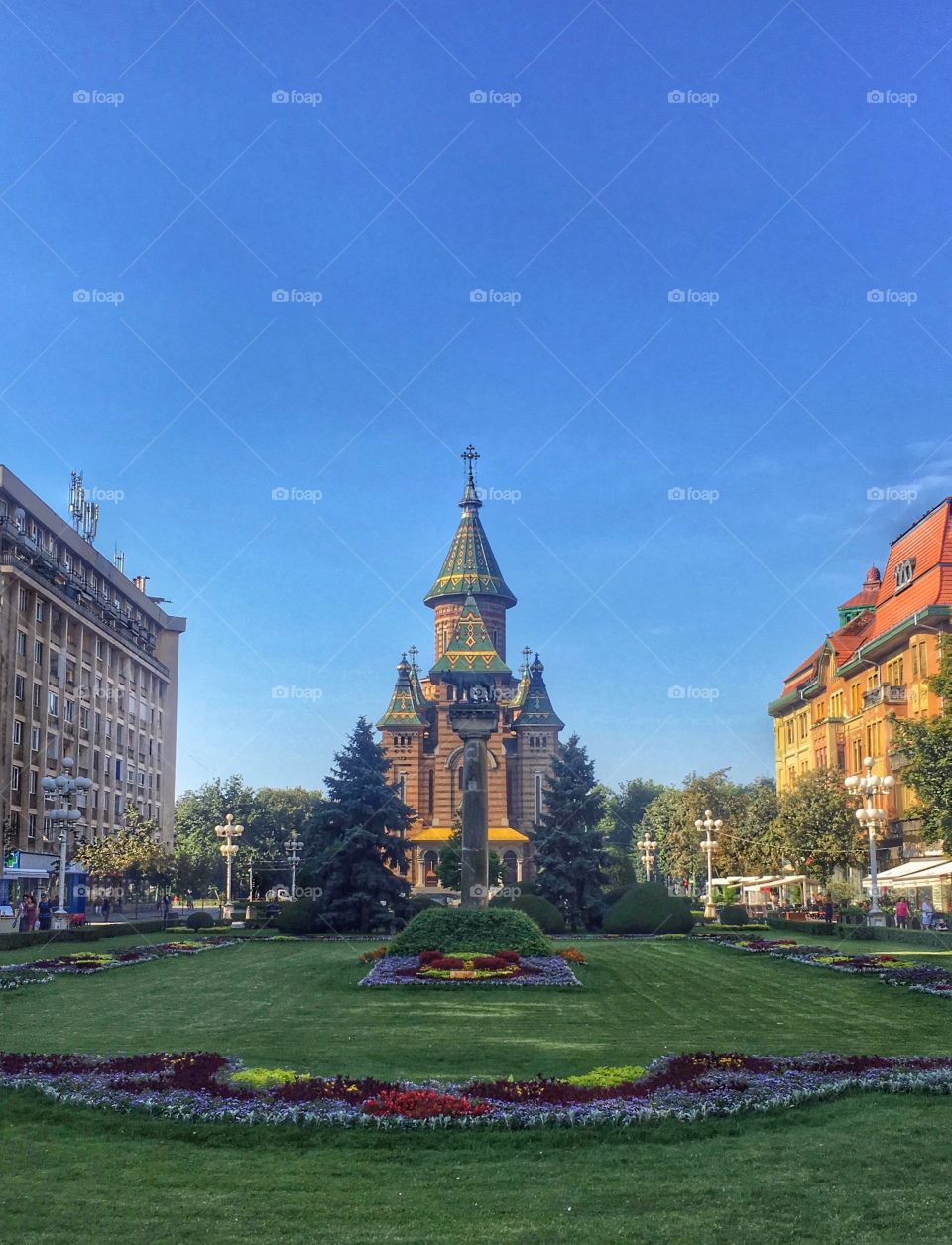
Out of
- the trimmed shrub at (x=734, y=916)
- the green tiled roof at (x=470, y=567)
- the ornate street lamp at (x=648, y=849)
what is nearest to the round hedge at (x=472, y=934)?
the trimmed shrub at (x=734, y=916)

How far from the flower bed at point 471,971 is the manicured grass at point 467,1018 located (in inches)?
21.6

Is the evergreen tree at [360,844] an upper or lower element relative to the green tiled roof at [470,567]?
lower

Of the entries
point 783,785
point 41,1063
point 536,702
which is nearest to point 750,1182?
point 41,1063

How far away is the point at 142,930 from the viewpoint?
4403cm

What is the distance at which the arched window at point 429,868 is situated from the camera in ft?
312

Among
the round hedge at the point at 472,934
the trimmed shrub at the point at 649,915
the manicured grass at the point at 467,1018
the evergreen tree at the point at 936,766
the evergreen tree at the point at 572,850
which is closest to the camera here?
the manicured grass at the point at 467,1018

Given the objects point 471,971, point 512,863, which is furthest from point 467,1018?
point 512,863

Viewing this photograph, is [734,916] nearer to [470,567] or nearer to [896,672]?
[896,672]

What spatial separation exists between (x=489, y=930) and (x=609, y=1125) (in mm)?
17912

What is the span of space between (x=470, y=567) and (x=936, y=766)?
2883 inches

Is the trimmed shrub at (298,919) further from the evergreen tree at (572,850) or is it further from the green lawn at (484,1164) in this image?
the green lawn at (484,1164)

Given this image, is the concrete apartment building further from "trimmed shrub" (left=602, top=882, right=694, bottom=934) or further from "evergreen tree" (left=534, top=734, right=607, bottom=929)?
"trimmed shrub" (left=602, top=882, right=694, bottom=934)

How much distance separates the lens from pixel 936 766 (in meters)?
38.2

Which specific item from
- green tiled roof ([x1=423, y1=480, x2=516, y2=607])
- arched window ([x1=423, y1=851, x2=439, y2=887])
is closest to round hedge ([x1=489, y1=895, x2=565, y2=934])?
arched window ([x1=423, y1=851, x2=439, y2=887])
